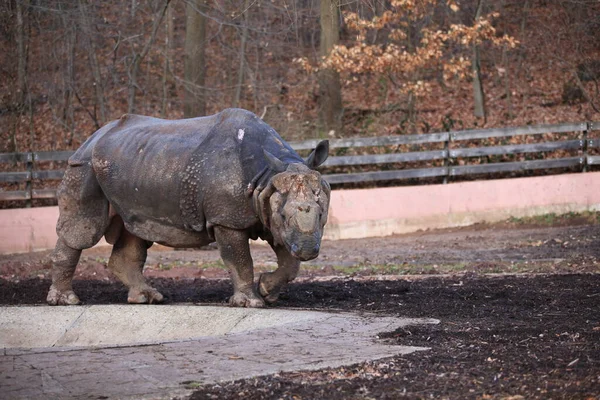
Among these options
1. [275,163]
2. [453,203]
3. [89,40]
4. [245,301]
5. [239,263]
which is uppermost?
[89,40]

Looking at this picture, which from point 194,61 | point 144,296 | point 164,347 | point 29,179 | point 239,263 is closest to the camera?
point 164,347

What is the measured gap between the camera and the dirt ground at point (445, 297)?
5934 mm

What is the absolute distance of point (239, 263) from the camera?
9.66 m

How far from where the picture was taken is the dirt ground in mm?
5934

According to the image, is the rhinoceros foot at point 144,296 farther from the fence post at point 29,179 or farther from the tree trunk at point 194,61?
the tree trunk at point 194,61

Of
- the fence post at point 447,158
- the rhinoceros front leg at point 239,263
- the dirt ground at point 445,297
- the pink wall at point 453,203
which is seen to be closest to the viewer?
Result: the dirt ground at point 445,297

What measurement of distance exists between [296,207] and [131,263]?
2958mm

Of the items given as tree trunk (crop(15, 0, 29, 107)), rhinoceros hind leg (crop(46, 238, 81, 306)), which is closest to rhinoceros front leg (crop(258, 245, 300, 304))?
rhinoceros hind leg (crop(46, 238, 81, 306))

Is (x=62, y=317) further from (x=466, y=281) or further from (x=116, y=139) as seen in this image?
(x=466, y=281)

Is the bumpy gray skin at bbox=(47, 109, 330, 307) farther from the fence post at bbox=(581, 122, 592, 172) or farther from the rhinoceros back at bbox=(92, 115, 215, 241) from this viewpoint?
the fence post at bbox=(581, 122, 592, 172)

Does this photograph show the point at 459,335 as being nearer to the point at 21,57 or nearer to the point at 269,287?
the point at 269,287

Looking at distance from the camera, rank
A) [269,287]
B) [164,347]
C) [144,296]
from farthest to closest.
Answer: [144,296], [269,287], [164,347]

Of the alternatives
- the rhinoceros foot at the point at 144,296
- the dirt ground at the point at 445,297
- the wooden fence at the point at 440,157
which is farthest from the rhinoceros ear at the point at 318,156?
the wooden fence at the point at 440,157

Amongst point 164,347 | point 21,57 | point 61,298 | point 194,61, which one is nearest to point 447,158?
point 194,61
